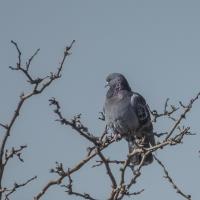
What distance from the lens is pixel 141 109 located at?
11.3 metres

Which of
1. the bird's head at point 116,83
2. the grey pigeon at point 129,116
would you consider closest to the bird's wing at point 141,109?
the grey pigeon at point 129,116

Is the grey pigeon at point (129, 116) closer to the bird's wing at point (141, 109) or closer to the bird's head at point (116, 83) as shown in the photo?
the bird's wing at point (141, 109)

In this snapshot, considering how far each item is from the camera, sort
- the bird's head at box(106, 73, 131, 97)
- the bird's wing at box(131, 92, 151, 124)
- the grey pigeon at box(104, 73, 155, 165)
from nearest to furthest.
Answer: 1. the grey pigeon at box(104, 73, 155, 165)
2. the bird's wing at box(131, 92, 151, 124)
3. the bird's head at box(106, 73, 131, 97)

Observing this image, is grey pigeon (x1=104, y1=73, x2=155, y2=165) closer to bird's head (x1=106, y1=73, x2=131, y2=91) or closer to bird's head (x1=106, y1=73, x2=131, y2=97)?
bird's head (x1=106, y1=73, x2=131, y2=97)

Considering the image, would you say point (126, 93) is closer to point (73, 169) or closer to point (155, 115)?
point (155, 115)

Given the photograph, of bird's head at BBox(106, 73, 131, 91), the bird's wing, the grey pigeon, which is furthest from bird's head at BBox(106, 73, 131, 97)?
the bird's wing

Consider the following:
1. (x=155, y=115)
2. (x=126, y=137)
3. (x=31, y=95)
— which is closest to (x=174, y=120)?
(x=155, y=115)

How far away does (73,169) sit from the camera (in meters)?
6.58

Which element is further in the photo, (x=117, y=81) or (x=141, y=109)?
(x=117, y=81)

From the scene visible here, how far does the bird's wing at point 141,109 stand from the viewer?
11203 mm

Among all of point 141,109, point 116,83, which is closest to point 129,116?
point 141,109

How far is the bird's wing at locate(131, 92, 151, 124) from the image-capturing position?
36.8 ft

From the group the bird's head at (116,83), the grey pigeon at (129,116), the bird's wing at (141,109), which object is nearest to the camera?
the grey pigeon at (129,116)

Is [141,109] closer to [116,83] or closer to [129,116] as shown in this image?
[129,116]
